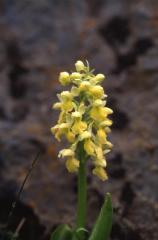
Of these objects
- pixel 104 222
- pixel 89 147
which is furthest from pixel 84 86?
pixel 104 222

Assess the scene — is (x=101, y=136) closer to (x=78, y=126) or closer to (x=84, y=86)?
(x=78, y=126)

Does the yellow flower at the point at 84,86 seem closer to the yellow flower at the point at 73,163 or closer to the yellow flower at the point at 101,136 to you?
the yellow flower at the point at 101,136

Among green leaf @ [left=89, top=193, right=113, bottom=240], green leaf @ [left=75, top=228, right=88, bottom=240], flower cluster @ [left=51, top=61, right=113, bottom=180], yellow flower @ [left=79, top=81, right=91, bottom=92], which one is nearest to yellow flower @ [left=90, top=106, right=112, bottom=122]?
flower cluster @ [left=51, top=61, right=113, bottom=180]

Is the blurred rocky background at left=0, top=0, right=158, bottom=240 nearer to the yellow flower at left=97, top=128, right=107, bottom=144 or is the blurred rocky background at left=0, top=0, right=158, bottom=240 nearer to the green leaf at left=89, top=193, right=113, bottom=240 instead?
the green leaf at left=89, top=193, right=113, bottom=240

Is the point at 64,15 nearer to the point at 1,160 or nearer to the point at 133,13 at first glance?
the point at 133,13

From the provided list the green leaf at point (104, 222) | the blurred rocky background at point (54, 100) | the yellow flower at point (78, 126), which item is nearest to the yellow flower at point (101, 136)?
the yellow flower at point (78, 126)

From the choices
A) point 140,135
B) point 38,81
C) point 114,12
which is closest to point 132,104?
point 140,135
